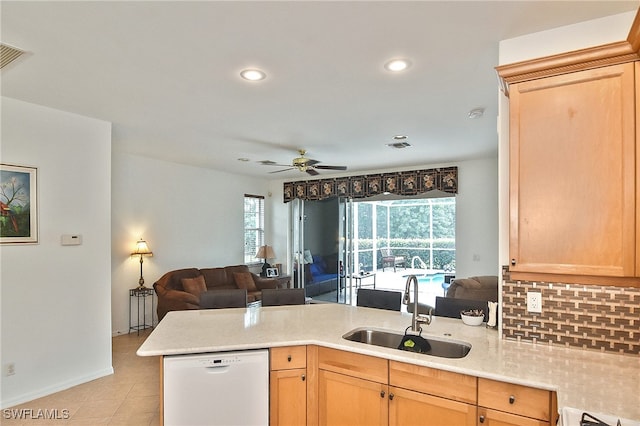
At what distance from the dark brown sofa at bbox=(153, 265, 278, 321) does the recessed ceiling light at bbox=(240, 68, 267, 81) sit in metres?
3.31

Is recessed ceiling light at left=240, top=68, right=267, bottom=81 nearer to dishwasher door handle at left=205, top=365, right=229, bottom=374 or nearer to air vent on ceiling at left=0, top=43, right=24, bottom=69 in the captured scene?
air vent on ceiling at left=0, top=43, right=24, bottom=69

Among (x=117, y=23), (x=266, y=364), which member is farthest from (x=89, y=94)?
(x=266, y=364)

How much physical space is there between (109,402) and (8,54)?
2.83 m

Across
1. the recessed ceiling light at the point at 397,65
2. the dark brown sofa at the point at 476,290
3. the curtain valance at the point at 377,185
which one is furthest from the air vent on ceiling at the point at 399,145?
the recessed ceiling light at the point at 397,65

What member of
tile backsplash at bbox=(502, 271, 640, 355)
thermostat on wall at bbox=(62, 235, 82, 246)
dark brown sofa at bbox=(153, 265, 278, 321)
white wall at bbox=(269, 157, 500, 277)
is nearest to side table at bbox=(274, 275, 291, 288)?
dark brown sofa at bbox=(153, 265, 278, 321)

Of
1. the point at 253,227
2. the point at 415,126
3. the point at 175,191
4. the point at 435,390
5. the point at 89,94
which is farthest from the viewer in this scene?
the point at 253,227

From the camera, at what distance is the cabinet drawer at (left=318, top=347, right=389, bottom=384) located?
1.99 metres

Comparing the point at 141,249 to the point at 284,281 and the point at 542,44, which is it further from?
the point at 542,44

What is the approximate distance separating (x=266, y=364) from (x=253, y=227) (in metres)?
5.75

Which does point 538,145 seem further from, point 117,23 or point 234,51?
point 117,23

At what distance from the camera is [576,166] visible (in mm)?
1798

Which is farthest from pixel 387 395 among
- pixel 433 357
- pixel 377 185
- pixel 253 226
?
pixel 253 226

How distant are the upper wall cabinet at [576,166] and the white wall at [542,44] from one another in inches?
7.9

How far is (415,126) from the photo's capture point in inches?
152
